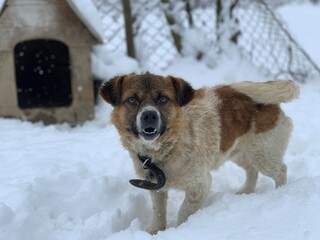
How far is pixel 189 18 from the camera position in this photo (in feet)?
26.8

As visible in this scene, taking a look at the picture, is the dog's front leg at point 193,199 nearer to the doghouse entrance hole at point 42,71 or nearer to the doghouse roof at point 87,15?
the doghouse roof at point 87,15

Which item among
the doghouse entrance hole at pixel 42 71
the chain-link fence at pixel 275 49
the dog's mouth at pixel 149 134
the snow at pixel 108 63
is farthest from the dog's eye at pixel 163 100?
the chain-link fence at pixel 275 49

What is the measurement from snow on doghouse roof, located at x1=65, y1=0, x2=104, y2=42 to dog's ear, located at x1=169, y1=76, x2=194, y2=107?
2984 mm

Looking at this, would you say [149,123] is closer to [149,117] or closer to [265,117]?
[149,117]

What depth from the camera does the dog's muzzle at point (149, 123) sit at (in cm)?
343

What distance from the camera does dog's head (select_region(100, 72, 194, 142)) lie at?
3.48 metres

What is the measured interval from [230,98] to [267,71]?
416cm

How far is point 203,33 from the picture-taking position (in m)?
8.15

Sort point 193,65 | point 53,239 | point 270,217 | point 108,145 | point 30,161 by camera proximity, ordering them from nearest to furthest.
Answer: point 270,217 → point 53,239 → point 30,161 → point 108,145 → point 193,65

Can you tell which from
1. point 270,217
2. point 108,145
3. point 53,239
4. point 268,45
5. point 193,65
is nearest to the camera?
point 270,217

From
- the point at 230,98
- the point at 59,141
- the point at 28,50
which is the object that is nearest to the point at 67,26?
the point at 28,50

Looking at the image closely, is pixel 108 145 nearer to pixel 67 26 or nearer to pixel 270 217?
pixel 67 26

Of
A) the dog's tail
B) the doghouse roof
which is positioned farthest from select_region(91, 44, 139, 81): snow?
the dog's tail

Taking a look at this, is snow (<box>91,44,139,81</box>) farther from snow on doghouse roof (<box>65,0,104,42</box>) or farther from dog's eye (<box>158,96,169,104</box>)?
dog's eye (<box>158,96,169,104</box>)
